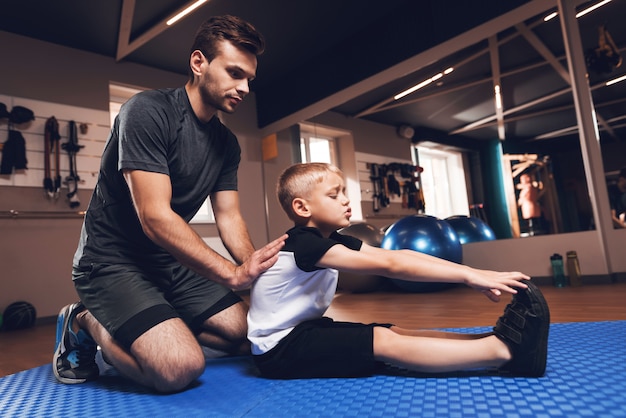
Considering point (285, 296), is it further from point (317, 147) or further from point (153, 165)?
point (317, 147)

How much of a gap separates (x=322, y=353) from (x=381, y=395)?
0.22m

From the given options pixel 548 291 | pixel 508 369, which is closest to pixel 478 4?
pixel 548 291

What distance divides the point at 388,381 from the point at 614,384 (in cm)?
54

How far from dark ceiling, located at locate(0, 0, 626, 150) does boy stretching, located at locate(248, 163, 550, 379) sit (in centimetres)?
297

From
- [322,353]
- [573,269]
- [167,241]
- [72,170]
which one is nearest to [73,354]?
[167,241]

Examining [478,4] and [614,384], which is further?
[478,4]

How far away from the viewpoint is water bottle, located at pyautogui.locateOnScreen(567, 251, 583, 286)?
3.42 m

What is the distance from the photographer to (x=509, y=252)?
3.98 m

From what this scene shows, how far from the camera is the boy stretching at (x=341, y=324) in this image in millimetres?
1128

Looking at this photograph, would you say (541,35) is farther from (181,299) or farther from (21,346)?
(21,346)

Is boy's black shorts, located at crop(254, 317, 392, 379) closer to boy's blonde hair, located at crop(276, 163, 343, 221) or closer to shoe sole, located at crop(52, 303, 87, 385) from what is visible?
boy's blonde hair, located at crop(276, 163, 343, 221)

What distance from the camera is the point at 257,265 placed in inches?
52.7

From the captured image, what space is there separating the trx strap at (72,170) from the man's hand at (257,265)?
3.77 m

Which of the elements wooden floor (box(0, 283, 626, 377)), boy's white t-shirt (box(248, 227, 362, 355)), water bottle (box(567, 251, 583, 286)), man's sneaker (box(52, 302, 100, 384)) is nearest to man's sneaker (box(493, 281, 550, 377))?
boy's white t-shirt (box(248, 227, 362, 355))
